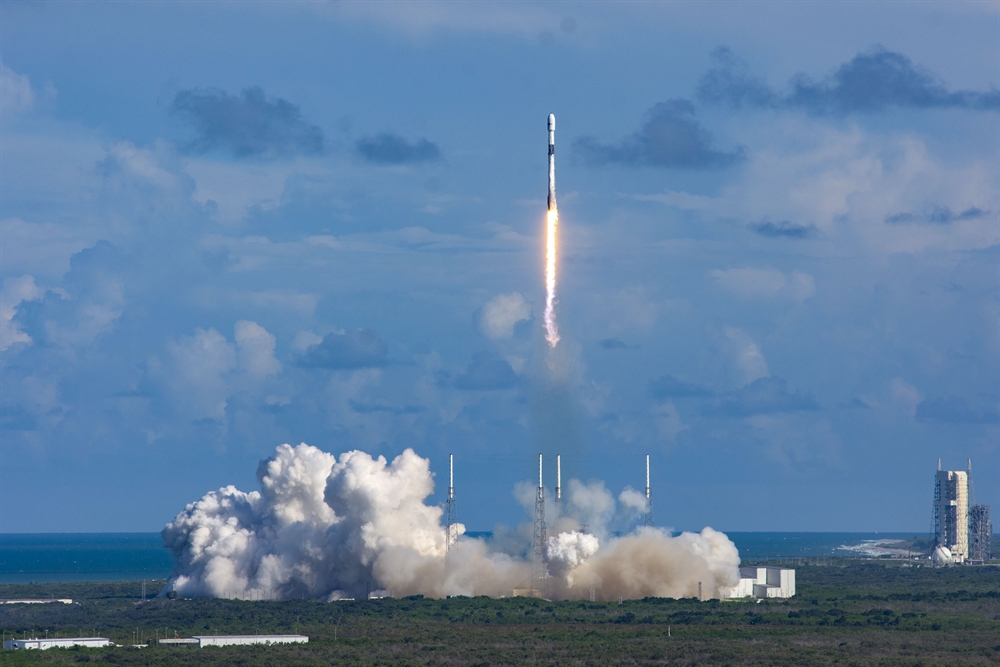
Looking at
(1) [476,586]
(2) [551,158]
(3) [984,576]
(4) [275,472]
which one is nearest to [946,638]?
(1) [476,586]

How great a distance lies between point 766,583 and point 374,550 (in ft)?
109

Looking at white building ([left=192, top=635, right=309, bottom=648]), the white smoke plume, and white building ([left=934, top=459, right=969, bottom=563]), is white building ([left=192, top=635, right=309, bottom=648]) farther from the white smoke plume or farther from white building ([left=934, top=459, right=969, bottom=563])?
white building ([left=934, top=459, right=969, bottom=563])

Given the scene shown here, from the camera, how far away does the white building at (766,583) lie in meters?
117

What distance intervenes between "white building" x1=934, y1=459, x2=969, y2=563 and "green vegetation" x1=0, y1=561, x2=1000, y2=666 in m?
70.2

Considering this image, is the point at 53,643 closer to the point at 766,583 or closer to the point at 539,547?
the point at 539,547

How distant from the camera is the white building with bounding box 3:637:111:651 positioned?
85.4 m

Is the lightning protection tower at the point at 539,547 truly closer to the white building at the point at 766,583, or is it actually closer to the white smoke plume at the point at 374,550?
the white smoke plume at the point at 374,550

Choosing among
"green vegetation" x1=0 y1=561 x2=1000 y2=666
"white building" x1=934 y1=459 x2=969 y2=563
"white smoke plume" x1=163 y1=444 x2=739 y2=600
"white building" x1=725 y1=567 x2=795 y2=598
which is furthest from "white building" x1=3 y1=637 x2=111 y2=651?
"white building" x1=934 y1=459 x2=969 y2=563

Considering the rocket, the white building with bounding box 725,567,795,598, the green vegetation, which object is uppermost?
the rocket

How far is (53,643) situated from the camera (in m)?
86.2

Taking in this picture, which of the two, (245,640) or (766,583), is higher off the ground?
(766,583)

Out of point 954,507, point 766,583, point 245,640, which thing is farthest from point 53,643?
point 954,507

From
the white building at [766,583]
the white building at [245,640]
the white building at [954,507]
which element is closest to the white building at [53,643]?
the white building at [245,640]

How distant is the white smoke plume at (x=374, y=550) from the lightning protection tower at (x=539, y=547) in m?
0.65
